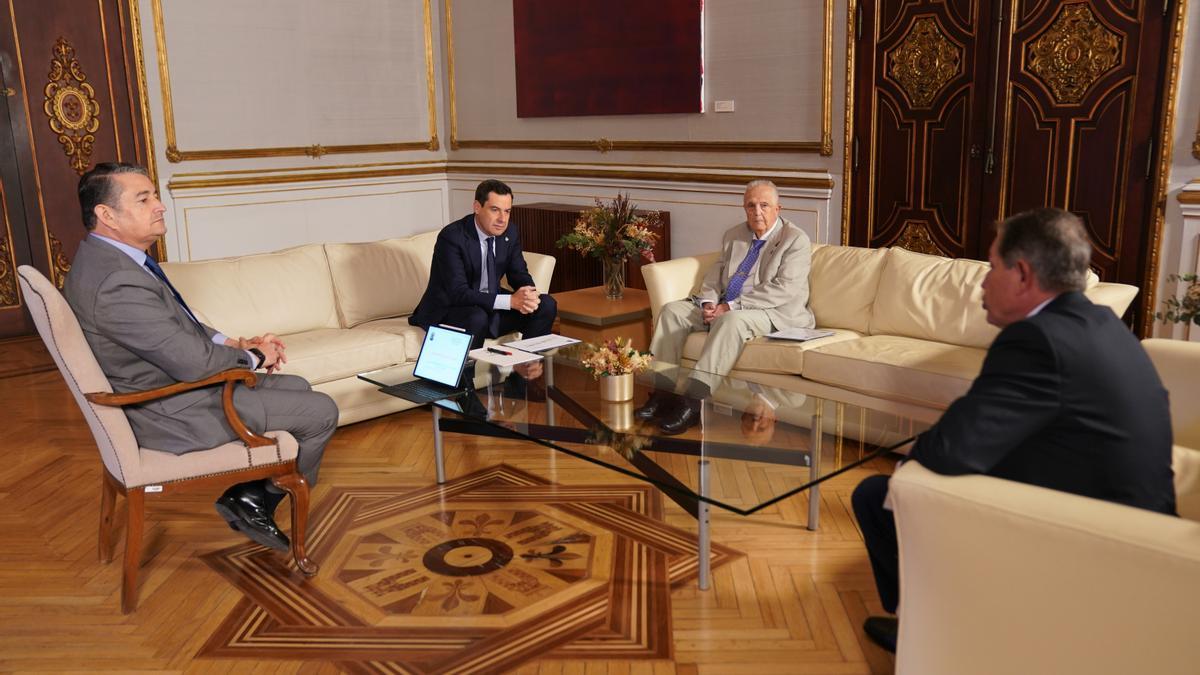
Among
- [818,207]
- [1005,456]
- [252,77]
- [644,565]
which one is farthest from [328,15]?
[1005,456]

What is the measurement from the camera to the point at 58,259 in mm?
6453

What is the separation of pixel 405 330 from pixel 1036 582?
343cm

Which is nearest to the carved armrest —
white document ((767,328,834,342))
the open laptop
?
the open laptop

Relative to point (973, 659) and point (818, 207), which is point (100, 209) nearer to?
point (973, 659)

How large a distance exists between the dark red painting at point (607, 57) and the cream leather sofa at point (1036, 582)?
459cm

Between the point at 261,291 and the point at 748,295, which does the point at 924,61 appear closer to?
the point at 748,295

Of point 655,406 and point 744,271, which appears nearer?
point 655,406

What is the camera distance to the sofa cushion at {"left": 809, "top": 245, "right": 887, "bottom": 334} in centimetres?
439

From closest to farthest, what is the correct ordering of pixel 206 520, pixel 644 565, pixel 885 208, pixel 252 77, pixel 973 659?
1. pixel 973 659
2. pixel 644 565
3. pixel 206 520
4. pixel 885 208
5. pixel 252 77

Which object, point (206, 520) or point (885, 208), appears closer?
point (206, 520)

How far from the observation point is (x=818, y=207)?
559 cm

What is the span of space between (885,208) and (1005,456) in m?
3.62

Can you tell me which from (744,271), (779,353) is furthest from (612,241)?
(779,353)

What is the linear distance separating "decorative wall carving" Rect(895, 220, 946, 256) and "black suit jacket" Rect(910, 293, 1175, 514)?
3403mm
